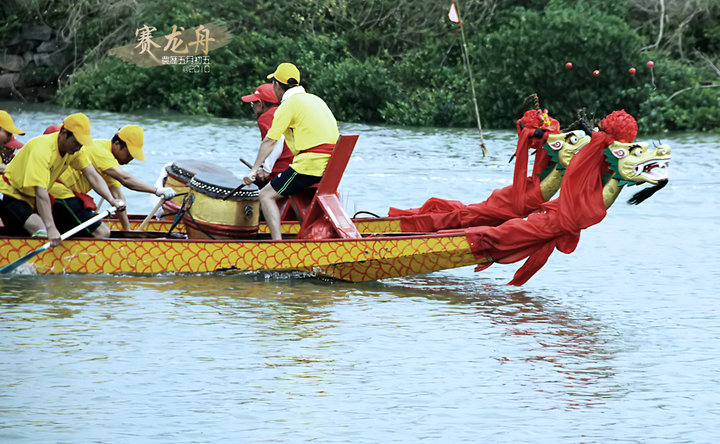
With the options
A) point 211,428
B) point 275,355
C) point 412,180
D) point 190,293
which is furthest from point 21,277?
point 412,180

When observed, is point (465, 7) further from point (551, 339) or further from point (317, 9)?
point (551, 339)

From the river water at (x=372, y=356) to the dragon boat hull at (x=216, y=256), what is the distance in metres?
0.21

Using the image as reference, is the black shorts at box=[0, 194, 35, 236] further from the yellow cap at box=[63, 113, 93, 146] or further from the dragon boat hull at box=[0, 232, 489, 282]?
the yellow cap at box=[63, 113, 93, 146]

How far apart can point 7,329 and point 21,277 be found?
68.3 inches

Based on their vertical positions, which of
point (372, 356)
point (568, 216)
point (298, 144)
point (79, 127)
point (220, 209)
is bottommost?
point (372, 356)

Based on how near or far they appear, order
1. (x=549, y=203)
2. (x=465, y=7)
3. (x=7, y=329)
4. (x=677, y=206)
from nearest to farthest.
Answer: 1. (x=7, y=329)
2. (x=549, y=203)
3. (x=677, y=206)
4. (x=465, y=7)

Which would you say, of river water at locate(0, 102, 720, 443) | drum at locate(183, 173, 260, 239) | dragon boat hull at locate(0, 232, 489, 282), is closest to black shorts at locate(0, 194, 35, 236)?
dragon boat hull at locate(0, 232, 489, 282)

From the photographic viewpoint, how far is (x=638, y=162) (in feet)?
29.6

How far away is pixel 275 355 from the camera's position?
25.7 feet

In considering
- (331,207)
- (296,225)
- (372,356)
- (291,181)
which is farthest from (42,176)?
(372,356)

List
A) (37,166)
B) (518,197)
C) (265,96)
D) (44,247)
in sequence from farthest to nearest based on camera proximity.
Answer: (265,96) < (518,197) < (44,247) < (37,166)

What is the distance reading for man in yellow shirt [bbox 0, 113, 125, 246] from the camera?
914cm

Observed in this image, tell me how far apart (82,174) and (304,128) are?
201 cm

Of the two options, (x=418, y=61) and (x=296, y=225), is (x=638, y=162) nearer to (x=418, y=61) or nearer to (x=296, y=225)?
(x=296, y=225)
